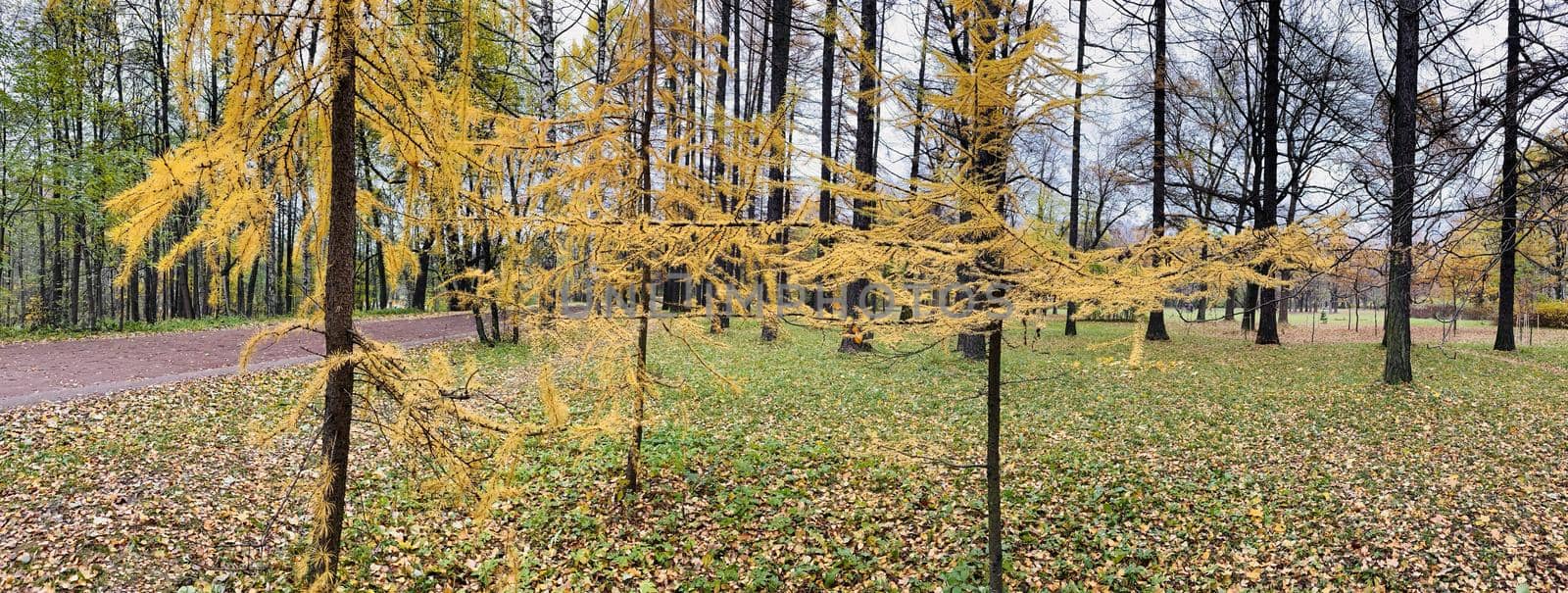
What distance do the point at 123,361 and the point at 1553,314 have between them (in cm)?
4185

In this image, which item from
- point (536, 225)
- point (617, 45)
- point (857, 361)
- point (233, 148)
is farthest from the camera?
point (857, 361)

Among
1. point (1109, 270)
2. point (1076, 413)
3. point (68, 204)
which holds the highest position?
point (68, 204)

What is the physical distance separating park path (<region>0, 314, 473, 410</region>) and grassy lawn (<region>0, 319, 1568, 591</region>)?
909 mm

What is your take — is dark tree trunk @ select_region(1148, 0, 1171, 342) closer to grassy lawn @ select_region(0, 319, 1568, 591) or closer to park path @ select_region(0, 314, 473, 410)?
grassy lawn @ select_region(0, 319, 1568, 591)

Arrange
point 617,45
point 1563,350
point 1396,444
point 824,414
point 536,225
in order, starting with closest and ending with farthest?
point 536,225 < point 617,45 < point 1396,444 < point 824,414 < point 1563,350

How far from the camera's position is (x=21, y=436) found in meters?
5.39

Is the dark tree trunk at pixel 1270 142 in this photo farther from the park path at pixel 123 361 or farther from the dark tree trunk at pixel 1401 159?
the park path at pixel 123 361

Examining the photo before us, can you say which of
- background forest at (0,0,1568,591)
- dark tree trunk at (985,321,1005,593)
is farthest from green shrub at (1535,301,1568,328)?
dark tree trunk at (985,321,1005,593)

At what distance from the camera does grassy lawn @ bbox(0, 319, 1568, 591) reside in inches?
165

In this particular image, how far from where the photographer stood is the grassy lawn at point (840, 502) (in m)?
4.19

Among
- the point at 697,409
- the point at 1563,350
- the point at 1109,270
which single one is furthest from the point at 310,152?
the point at 1563,350

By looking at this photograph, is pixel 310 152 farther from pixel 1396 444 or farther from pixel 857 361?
pixel 1396 444

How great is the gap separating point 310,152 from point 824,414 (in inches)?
241

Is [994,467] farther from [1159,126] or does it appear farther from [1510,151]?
[1159,126]
